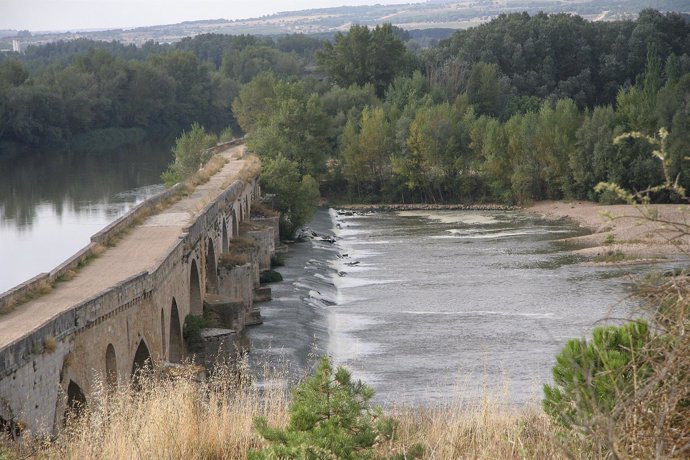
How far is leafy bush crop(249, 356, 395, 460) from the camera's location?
7484 mm

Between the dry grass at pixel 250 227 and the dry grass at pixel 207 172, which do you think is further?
the dry grass at pixel 207 172

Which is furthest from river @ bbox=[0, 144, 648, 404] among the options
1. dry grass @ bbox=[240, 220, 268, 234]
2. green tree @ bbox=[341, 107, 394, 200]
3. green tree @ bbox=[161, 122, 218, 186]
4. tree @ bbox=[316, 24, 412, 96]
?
tree @ bbox=[316, 24, 412, 96]

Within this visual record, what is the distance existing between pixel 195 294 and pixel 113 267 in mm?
6266

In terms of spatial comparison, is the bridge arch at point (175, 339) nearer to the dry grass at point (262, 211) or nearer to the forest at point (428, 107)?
the forest at point (428, 107)

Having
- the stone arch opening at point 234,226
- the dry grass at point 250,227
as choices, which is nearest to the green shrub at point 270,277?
the stone arch opening at point 234,226

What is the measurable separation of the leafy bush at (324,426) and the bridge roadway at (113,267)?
603 centimetres

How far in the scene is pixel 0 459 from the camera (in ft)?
25.2

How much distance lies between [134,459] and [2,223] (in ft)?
150

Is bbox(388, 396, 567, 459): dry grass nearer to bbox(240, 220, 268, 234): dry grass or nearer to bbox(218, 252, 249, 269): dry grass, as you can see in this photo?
bbox(218, 252, 249, 269): dry grass

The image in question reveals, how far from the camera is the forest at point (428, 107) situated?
6259cm

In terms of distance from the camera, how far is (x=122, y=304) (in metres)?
18.0

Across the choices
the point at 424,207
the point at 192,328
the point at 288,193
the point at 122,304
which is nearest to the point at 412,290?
the point at 192,328

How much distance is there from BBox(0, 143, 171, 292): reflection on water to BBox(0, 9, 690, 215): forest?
22.7ft

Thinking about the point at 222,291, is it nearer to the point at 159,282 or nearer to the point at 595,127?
the point at 159,282
